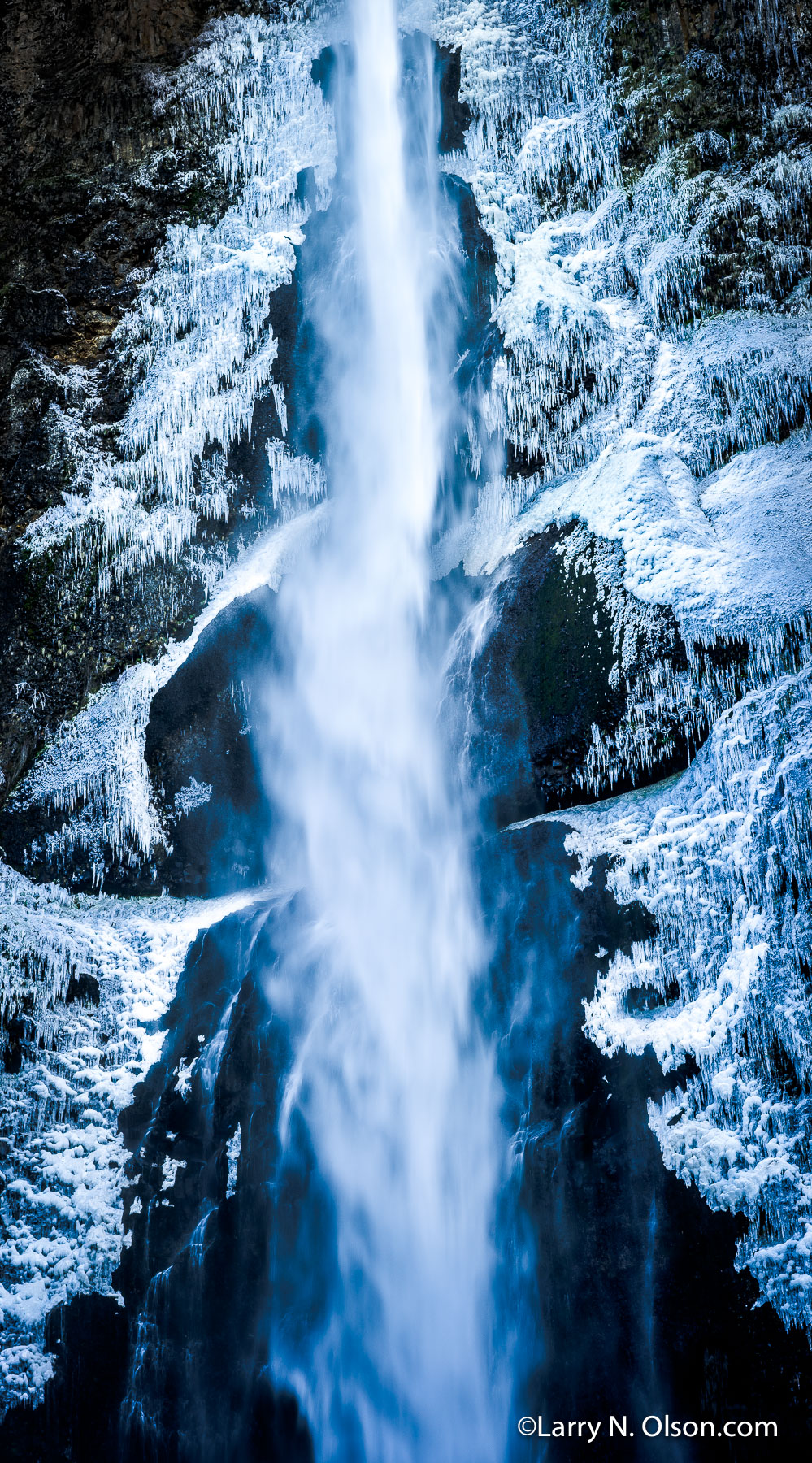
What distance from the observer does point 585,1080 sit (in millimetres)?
7199

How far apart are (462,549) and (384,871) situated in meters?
2.85

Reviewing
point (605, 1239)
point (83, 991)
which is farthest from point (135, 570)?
point (605, 1239)

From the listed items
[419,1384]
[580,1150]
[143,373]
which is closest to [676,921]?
[580,1150]

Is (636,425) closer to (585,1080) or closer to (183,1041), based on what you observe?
(585,1080)

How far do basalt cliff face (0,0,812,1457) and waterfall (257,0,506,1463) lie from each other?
337 millimetres

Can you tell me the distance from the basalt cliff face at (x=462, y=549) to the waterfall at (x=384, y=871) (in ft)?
1.11

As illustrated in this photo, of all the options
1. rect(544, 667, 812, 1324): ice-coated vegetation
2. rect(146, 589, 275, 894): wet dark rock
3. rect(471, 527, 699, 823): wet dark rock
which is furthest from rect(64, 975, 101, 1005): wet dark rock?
rect(544, 667, 812, 1324): ice-coated vegetation

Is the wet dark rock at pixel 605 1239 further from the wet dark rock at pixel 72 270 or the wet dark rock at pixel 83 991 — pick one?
the wet dark rock at pixel 72 270

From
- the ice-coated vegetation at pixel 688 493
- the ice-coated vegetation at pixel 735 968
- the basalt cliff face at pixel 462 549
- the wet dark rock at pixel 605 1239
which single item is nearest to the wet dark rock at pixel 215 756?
the basalt cliff face at pixel 462 549

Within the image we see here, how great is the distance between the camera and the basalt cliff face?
717 cm

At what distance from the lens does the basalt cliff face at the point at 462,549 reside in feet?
23.5

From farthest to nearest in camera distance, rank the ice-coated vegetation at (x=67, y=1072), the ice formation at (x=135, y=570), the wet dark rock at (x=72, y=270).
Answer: the wet dark rock at (x=72, y=270) < the ice formation at (x=135, y=570) < the ice-coated vegetation at (x=67, y=1072)

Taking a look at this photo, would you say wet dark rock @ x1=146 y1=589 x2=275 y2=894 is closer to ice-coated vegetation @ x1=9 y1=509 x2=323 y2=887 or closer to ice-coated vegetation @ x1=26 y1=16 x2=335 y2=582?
ice-coated vegetation @ x1=9 y1=509 x2=323 y2=887

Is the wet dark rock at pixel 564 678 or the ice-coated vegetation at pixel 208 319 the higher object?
the ice-coated vegetation at pixel 208 319
